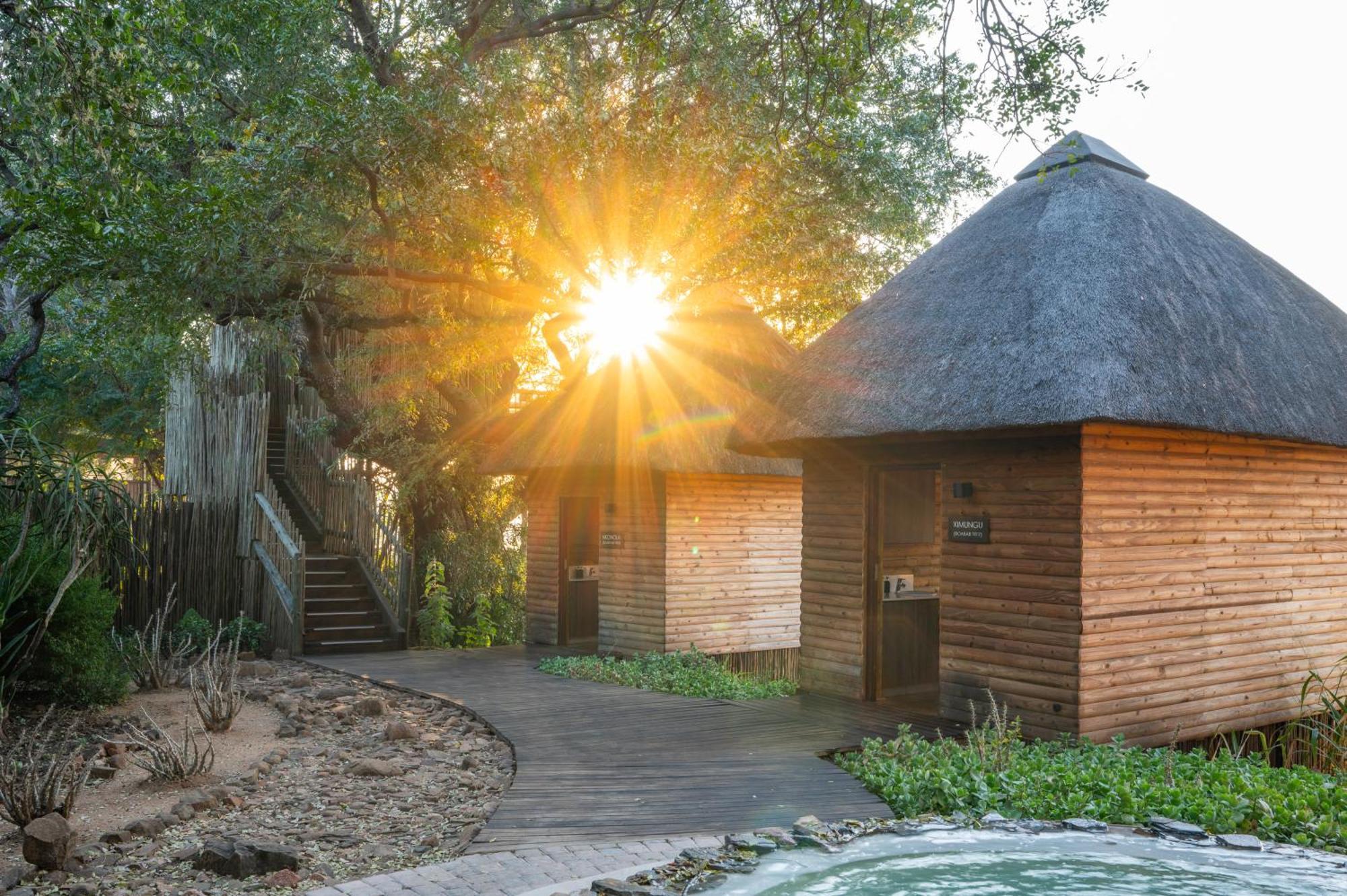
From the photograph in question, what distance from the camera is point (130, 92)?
775 centimetres

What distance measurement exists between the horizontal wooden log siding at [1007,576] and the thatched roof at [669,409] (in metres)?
2.55

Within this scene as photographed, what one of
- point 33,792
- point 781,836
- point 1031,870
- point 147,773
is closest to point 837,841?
point 781,836

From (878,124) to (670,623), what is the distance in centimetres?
991

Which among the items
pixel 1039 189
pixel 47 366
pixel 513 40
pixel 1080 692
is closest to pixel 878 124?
pixel 513 40

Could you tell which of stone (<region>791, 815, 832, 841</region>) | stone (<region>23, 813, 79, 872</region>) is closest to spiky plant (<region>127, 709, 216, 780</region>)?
stone (<region>23, 813, 79, 872</region>)

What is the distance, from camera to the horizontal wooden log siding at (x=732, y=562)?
538 inches

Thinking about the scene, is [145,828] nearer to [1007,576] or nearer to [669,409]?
[1007,576]

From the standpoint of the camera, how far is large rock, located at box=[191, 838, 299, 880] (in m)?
5.31

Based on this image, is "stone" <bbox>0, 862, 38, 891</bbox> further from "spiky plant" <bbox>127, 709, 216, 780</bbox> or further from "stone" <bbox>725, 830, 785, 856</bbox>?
"stone" <bbox>725, 830, 785, 856</bbox>

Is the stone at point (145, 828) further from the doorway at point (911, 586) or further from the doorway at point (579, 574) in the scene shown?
the doorway at point (579, 574)

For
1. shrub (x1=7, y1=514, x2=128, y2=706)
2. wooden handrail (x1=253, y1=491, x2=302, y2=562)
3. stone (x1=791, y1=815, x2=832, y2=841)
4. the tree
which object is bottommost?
stone (x1=791, y1=815, x2=832, y2=841)

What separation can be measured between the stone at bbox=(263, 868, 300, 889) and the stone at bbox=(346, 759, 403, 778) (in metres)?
2.21

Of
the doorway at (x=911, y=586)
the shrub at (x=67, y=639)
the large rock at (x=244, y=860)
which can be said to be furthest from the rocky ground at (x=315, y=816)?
the doorway at (x=911, y=586)

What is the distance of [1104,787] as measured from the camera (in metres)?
6.50
